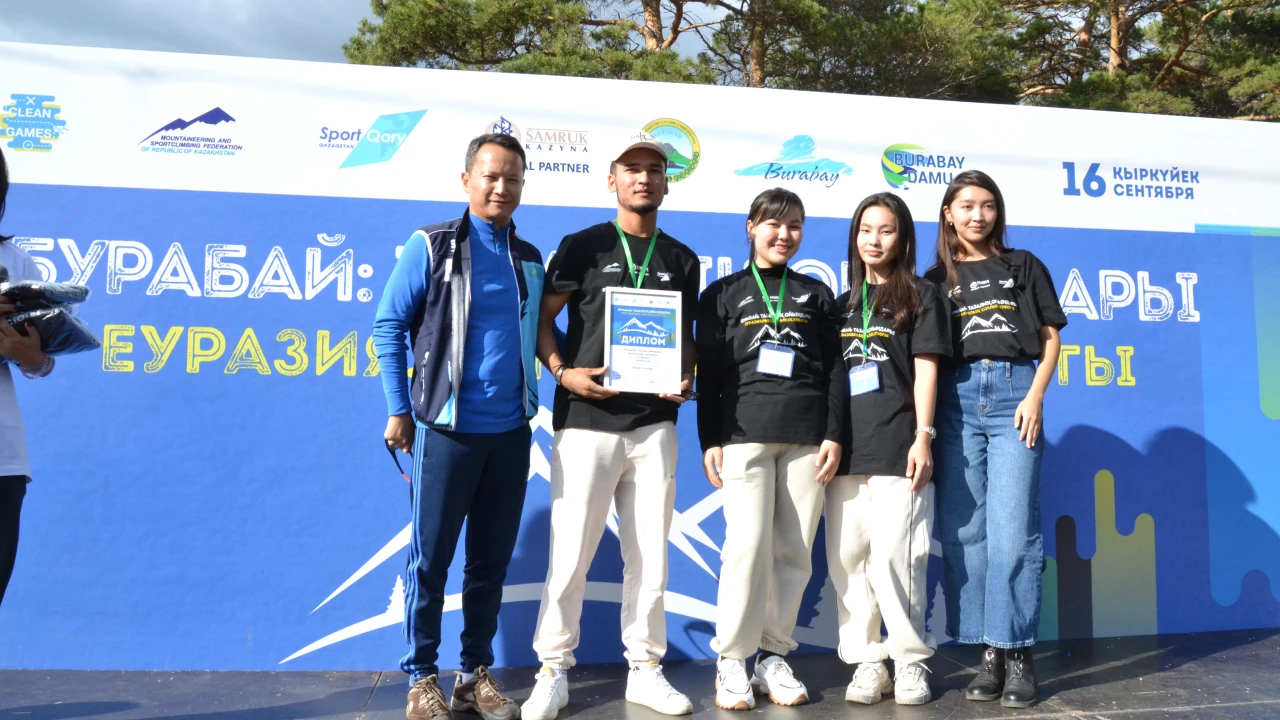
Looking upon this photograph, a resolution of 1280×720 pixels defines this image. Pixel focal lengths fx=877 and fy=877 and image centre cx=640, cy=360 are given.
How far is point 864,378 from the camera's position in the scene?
9.59 feet

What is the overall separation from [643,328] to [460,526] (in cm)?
84

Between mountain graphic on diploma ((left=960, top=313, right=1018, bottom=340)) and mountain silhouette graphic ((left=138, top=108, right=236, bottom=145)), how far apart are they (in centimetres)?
285

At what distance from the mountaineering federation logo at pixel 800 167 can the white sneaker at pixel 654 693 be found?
2.00 metres

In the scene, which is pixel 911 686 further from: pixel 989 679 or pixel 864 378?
pixel 864 378

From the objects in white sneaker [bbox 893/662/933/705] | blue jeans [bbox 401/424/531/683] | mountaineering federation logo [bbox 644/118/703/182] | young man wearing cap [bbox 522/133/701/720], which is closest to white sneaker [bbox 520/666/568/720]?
young man wearing cap [bbox 522/133/701/720]

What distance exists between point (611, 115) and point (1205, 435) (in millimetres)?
2975

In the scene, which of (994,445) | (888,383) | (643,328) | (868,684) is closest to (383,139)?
(643,328)

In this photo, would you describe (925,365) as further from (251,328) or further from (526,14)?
(526,14)

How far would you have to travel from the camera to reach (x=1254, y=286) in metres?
4.02

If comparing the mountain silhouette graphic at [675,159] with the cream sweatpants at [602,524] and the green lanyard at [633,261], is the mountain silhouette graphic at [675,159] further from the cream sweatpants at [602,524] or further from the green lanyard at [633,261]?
the cream sweatpants at [602,524]

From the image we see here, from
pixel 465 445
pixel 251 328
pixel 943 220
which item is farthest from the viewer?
pixel 251 328

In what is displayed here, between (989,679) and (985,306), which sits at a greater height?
(985,306)

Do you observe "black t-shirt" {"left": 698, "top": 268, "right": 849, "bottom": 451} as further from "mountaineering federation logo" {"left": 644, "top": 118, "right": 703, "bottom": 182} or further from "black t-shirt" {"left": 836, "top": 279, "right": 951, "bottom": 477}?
"mountaineering federation logo" {"left": 644, "top": 118, "right": 703, "bottom": 182}

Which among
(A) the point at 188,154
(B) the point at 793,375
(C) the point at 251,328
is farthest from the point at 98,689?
(B) the point at 793,375
